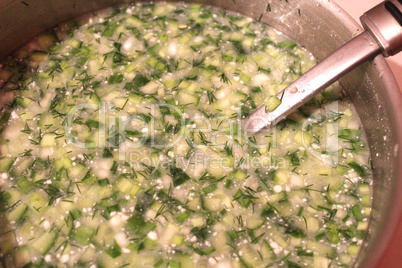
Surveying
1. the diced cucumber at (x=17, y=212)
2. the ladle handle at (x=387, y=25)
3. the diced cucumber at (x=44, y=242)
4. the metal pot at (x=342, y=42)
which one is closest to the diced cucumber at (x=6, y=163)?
the diced cucumber at (x=17, y=212)

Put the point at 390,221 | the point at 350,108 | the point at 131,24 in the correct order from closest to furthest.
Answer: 1. the point at 390,221
2. the point at 350,108
3. the point at 131,24

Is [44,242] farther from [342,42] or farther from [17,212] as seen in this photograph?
[342,42]

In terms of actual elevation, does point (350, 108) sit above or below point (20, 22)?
below

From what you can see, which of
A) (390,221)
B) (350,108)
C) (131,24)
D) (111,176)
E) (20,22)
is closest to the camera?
(390,221)

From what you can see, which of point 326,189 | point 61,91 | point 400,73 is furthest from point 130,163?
point 400,73

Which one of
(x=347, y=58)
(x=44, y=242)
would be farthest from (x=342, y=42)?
(x=44, y=242)

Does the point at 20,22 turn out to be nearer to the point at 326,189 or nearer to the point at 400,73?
the point at 326,189
